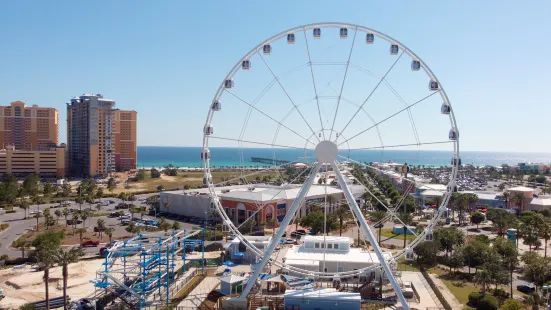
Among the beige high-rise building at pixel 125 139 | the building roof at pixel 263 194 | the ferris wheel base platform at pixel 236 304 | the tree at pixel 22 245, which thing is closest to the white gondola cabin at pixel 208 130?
the ferris wheel base platform at pixel 236 304

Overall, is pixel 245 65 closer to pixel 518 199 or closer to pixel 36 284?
pixel 36 284

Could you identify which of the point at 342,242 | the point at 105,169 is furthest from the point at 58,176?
the point at 342,242

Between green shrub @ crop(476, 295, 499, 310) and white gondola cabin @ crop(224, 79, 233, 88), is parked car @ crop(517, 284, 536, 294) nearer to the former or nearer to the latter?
green shrub @ crop(476, 295, 499, 310)

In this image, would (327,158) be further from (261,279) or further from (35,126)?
(35,126)

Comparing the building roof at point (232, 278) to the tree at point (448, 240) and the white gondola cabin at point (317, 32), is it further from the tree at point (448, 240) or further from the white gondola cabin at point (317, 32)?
the tree at point (448, 240)

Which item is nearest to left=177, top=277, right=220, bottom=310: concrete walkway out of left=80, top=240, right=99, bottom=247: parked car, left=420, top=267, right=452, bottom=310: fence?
left=420, top=267, right=452, bottom=310: fence

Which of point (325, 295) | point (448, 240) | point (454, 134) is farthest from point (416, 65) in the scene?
point (448, 240)
